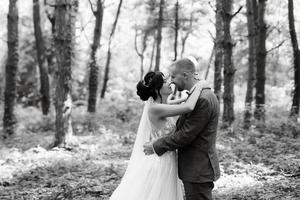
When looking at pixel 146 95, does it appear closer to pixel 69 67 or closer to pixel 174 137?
pixel 174 137

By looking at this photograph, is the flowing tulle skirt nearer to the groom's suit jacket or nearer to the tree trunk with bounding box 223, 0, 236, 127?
the groom's suit jacket

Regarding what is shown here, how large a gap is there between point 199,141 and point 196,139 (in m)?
0.04

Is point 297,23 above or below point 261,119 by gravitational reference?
above

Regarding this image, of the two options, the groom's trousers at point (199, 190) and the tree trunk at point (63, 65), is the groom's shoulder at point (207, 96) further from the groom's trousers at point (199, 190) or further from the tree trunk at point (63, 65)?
the tree trunk at point (63, 65)

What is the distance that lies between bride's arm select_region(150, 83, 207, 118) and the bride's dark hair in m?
0.27

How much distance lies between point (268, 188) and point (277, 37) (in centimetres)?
2047

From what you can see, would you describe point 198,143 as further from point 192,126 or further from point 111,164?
point 111,164

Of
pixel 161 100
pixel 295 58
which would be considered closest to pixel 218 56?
pixel 295 58

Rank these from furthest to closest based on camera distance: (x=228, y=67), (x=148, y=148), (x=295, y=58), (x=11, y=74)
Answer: (x=295, y=58) < (x=11, y=74) < (x=228, y=67) < (x=148, y=148)

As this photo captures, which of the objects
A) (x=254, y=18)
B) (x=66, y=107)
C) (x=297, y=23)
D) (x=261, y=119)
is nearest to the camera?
(x=66, y=107)

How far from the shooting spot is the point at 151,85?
5.16 metres

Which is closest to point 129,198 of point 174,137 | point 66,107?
point 174,137

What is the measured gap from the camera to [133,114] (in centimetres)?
2144

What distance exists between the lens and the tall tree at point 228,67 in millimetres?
13625
